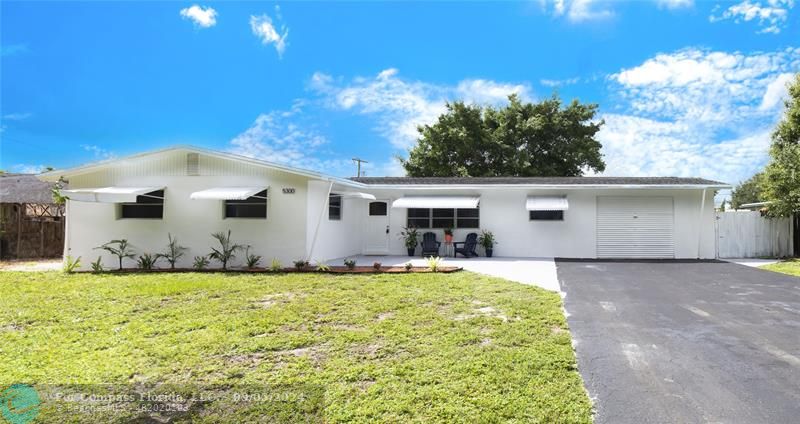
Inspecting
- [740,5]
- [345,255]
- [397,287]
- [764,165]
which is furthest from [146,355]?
[764,165]

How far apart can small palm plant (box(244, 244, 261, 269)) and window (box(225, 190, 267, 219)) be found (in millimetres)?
1023

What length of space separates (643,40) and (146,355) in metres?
22.5

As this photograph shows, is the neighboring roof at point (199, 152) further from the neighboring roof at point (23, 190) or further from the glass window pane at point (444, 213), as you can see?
the neighboring roof at point (23, 190)

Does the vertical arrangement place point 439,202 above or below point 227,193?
above

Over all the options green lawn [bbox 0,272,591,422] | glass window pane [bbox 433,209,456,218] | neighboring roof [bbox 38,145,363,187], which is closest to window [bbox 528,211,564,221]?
glass window pane [bbox 433,209,456,218]

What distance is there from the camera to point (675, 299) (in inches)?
314

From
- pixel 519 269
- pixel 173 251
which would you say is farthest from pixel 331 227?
pixel 519 269

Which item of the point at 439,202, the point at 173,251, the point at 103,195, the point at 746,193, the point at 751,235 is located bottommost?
the point at 173,251

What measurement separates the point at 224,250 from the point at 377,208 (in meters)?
6.49

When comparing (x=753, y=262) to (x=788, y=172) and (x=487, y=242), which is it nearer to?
(x=788, y=172)

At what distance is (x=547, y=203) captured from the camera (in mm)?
15195

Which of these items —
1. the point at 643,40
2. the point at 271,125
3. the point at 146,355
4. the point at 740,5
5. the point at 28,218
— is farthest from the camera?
the point at 271,125

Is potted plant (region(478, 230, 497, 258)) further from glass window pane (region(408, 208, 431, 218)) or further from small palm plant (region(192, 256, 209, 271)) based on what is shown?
small palm plant (region(192, 256, 209, 271))

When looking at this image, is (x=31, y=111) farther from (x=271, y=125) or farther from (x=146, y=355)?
(x=146, y=355)
